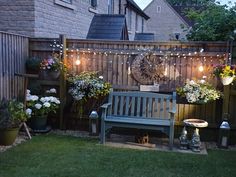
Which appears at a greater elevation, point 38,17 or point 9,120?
point 38,17

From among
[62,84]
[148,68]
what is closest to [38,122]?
[62,84]

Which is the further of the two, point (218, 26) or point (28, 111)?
point (218, 26)

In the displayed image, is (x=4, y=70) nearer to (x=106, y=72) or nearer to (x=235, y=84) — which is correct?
(x=106, y=72)

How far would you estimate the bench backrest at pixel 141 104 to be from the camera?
620 centimetres

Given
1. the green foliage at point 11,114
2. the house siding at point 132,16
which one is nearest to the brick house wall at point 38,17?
the green foliage at point 11,114

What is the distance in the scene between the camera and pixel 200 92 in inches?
235

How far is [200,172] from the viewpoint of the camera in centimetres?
464

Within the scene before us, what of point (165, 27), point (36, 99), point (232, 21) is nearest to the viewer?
point (36, 99)

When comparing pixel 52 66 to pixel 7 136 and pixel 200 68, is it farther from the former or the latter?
Answer: pixel 200 68

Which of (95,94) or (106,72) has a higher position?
(106,72)

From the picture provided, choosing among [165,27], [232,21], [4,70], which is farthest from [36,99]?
[165,27]

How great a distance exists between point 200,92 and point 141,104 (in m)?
1.15

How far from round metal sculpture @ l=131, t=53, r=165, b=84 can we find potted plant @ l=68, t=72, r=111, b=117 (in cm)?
67

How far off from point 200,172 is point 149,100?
6.40ft
